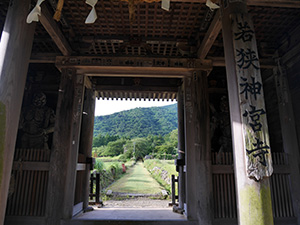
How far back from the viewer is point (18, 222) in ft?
13.6

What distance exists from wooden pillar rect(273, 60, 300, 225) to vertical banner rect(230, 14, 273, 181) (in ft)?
9.17

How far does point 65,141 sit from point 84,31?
262 cm

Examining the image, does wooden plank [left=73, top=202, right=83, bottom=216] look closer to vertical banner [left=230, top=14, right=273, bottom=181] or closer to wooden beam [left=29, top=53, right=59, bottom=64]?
wooden beam [left=29, top=53, right=59, bottom=64]

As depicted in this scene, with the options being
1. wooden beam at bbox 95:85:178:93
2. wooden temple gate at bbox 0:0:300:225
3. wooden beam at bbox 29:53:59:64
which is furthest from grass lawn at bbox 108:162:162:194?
wooden beam at bbox 29:53:59:64

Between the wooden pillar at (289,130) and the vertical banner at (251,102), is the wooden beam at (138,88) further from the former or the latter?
the vertical banner at (251,102)

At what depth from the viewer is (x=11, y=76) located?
269cm

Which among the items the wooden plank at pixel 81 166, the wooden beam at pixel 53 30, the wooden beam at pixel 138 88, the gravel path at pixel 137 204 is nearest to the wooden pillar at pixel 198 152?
the wooden beam at pixel 138 88

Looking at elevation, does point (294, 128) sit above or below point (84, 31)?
below

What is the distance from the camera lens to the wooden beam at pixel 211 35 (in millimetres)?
3711

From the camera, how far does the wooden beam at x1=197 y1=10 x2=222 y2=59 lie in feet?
12.2

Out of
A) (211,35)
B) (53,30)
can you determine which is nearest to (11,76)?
(53,30)

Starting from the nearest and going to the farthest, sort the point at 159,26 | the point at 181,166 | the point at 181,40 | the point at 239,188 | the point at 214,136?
the point at 239,188, the point at 159,26, the point at 181,40, the point at 181,166, the point at 214,136

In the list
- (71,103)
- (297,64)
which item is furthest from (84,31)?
(297,64)

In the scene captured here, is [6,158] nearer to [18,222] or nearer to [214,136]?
[18,222]
